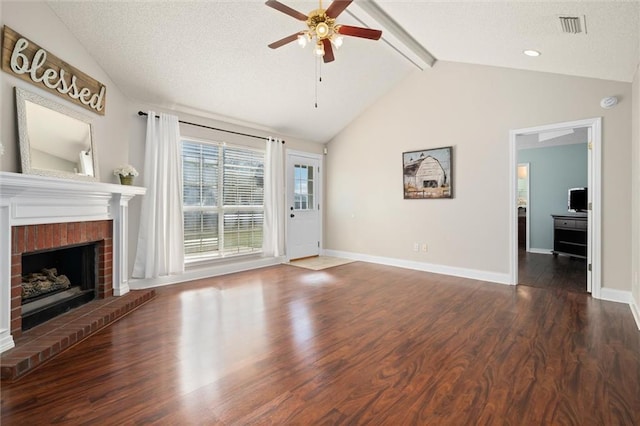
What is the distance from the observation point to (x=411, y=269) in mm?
5332

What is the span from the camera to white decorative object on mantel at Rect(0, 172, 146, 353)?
219 centimetres

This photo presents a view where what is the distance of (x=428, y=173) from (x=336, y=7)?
132 inches

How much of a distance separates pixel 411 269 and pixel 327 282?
1700 mm

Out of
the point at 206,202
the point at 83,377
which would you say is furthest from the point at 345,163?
the point at 83,377

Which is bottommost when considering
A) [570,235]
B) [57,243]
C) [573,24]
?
[570,235]

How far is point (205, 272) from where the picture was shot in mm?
4855

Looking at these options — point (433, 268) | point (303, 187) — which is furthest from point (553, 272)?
point (303, 187)

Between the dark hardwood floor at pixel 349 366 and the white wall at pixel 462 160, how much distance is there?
3.89 ft

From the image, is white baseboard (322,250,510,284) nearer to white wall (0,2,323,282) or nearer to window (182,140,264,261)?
window (182,140,264,261)

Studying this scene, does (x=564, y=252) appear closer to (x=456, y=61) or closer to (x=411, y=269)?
(x=411, y=269)

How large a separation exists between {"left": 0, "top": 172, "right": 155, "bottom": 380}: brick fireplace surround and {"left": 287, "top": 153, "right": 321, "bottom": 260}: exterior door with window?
2912 millimetres

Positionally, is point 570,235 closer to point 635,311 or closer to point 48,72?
point 635,311

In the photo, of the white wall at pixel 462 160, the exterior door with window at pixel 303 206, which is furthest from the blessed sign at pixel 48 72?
the white wall at pixel 462 160

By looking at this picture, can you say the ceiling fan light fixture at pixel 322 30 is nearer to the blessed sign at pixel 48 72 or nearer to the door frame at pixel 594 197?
the blessed sign at pixel 48 72
